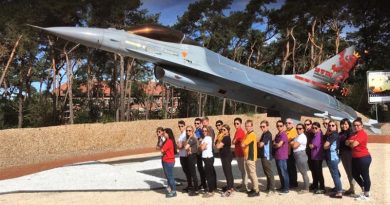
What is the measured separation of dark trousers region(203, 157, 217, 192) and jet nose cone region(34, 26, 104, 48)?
4.29 metres

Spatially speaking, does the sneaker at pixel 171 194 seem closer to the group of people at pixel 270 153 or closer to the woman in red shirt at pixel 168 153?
the group of people at pixel 270 153

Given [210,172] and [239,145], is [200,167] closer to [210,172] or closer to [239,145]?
[210,172]

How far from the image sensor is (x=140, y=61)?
37906mm

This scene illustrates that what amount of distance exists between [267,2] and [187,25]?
7.68 metres

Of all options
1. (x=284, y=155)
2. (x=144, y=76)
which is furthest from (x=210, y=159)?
(x=144, y=76)

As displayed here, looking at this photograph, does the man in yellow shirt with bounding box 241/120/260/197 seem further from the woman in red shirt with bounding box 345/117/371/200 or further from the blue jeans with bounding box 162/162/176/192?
the woman in red shirt with bounding box 345/117/371/200

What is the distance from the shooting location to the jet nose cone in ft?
31.3

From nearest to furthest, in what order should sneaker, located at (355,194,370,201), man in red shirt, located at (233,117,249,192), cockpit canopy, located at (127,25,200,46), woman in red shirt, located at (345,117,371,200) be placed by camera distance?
woman in red shirt, located at (345,117,371,200) → sneaker, located at (355,194,370,201) → man in red shirt, located at (233,117,249,192) → cockpit canopy, located at (127,25,200,46)

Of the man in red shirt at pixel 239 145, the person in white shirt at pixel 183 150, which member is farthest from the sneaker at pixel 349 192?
the person in white shirt at pixel 183 150

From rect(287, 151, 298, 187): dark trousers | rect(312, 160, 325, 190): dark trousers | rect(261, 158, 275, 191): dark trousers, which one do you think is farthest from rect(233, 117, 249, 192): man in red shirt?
rect(312, 160, 325, 190): dark trousers

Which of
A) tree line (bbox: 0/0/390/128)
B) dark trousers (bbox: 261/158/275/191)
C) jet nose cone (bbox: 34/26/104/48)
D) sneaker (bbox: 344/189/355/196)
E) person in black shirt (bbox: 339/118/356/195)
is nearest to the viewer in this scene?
person in black shirt (bbox: 339/118/356/195)

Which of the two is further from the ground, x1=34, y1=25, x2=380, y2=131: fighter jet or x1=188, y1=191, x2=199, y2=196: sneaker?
x1=34, y1=25, x2=380, y2=131: fighter jet

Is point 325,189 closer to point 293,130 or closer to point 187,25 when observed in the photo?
point 293,130

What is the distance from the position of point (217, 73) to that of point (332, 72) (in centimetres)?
444
